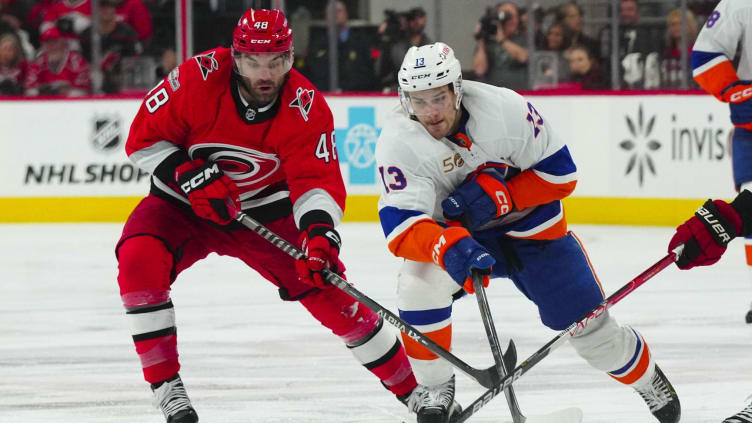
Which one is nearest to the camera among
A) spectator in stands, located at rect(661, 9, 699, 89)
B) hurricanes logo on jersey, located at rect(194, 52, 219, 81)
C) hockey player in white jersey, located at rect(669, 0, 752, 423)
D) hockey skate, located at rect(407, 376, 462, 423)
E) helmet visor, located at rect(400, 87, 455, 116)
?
helmet visor, located at rect(400, 87, 455, 116)

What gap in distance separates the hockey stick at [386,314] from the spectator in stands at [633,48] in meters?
4.62

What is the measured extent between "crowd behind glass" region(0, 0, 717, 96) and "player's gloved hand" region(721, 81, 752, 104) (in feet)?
9.72

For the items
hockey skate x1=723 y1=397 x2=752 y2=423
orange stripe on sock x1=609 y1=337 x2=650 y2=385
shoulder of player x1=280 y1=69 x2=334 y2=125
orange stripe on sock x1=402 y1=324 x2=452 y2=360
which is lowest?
hockey skate x1=723 y1=397 x2=752 y2=423

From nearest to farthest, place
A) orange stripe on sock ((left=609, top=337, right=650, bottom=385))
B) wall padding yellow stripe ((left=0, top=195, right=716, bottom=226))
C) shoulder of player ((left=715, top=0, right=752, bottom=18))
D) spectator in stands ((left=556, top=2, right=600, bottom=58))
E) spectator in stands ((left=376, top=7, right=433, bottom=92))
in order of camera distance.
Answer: orange stripe on sock ((left=609, top=337, right=650, bottom=385)) < shoulder of player ((left=715, top=0, right=752, bottom=18)) < wall padding yellow stripe ((left=0, top=195, right=716, bottom=226)) < spectator in stands ((left=556, top=2, right=600, bottom=58)) < spectator in stands ((left=376, top=7, right=433, bottom=92))

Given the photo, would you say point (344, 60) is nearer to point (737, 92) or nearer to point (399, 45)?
point (399, 45)

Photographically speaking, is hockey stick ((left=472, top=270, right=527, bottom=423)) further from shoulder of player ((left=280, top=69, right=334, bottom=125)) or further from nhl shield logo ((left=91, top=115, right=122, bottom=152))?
nhl shield logo ((left=91, top=115, right=122, bottom=152))

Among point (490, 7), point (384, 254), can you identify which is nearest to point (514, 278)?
point (384, 254)

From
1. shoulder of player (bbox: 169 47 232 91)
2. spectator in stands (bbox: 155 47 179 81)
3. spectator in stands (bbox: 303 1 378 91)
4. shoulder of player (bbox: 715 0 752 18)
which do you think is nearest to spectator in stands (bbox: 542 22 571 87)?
spectator in stands (bbox: 303 1 378 91)

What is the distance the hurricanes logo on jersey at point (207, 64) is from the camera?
10.5 ft

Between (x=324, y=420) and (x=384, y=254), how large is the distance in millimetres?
2969

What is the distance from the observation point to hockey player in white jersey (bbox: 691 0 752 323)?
4.28 meters

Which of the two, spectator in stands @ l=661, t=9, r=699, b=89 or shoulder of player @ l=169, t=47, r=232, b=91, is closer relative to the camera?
shoulder of player @ l=169, t=47, r=232, b=91

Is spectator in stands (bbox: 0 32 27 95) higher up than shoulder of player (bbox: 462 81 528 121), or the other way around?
shoulder of player (bbox: 462 81 528 121)

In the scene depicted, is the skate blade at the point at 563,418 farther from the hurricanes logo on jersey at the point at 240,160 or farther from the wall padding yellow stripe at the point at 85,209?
the wall padding yellow stripe at the point at 85,209
